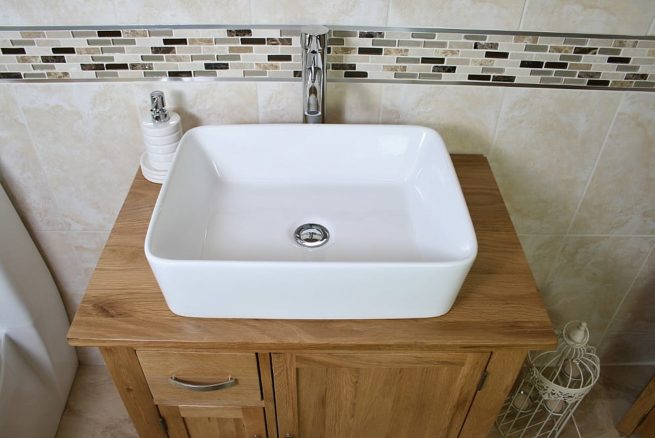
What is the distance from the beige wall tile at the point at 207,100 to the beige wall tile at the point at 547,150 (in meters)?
0.55

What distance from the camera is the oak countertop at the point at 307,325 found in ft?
2.59

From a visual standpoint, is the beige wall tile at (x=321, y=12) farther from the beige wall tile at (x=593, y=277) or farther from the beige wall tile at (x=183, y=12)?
the beige wall tile at (x=593, y=277)

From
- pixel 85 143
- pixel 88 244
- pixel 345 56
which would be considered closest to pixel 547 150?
pixel 345 56

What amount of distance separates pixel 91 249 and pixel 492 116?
1.05 meters

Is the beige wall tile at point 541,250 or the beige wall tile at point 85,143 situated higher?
the beige wall tile at point 85,143

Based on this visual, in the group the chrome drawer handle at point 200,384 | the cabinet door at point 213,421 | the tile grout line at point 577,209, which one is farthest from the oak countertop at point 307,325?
the tile grout line at point 577,209

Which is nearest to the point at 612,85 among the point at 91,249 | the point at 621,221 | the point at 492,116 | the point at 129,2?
the point at 492,116

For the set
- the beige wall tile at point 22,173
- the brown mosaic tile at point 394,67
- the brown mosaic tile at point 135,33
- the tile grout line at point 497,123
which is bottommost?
the beige wall tile at point 22,173

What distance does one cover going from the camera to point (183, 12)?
0.98m

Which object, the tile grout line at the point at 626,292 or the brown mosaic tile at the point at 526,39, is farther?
the tile grout line at the point at 626,292

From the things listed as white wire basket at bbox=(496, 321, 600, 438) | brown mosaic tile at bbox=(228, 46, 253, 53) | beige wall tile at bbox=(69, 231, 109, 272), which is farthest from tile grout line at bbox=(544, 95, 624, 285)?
beige wall tile at bbox=(69, 231, 109, 272)

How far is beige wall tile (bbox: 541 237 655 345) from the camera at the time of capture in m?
1.36

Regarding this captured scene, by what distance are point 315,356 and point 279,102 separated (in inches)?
21.3

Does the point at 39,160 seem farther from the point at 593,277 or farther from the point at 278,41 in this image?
the point at 593,277
